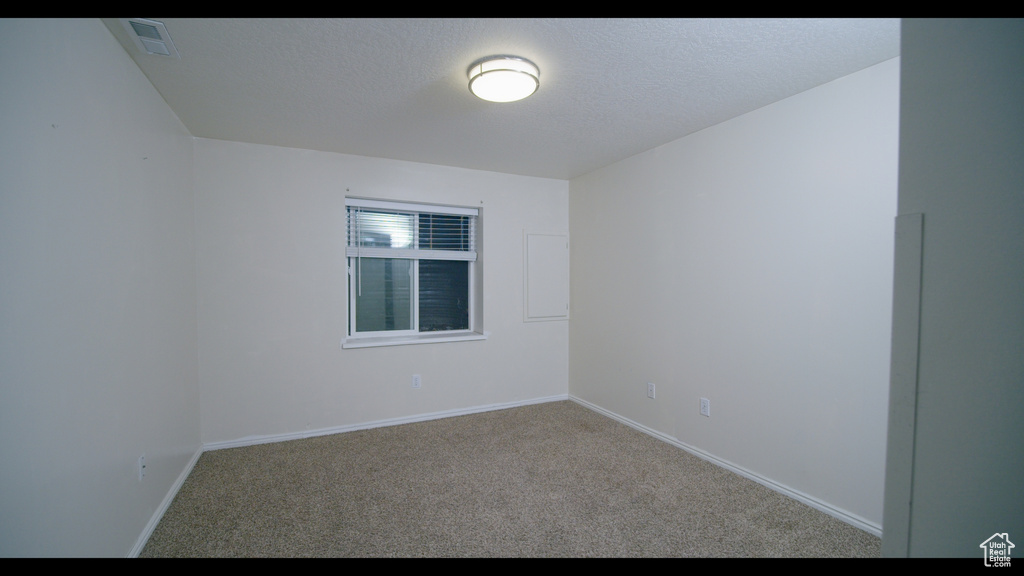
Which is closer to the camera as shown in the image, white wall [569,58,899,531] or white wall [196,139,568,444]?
white wall [569,58,899,531]

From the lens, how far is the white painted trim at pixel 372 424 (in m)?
3.02

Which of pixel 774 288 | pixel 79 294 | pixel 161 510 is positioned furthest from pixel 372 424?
pixel 774 288

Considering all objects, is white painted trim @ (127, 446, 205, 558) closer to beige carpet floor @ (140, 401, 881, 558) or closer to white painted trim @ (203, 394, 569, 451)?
beige carpet floor @ (140, 401, 881, 558)

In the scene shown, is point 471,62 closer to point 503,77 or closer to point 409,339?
point 503,77

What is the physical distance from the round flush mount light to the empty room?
0.02 m

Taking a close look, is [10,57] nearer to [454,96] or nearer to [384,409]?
[454,96]

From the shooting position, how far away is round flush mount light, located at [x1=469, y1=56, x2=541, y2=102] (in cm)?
188

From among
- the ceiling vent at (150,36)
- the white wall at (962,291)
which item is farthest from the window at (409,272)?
the white wall at (962,291)

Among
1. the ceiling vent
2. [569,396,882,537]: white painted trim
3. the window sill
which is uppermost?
the ceiling vent

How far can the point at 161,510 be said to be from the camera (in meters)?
2.10

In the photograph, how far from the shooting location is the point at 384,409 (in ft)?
11.4

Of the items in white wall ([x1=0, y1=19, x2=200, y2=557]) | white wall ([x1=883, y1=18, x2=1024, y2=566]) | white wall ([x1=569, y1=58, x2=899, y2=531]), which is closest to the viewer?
white wall ([x1=883, y1=18, x2=1024, y2=566])

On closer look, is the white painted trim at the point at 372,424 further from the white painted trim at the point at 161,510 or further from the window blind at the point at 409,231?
the window blind at the point at 409,231

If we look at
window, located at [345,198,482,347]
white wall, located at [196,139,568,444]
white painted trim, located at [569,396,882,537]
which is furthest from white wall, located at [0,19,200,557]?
white painted trim, located at [569,396,882,537]
